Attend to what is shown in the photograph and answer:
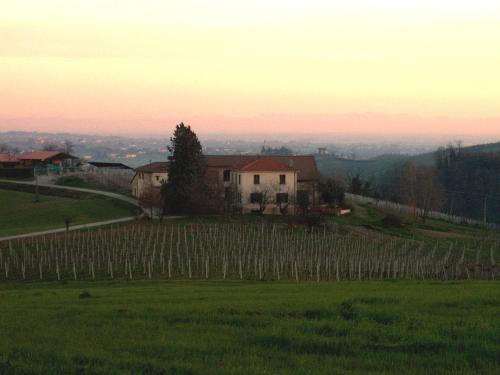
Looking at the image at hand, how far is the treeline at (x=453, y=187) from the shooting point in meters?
74.9

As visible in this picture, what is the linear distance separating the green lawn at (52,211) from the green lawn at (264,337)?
34.6 m

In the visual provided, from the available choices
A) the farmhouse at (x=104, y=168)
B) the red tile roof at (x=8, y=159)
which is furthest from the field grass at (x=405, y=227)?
the red tile roof at (x=8, y=159)

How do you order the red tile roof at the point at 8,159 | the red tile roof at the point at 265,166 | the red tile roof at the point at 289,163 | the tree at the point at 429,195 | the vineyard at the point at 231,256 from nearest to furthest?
the vineyard at the point at 231,256
the red tile roof at the point at 265,166
the red tile roof at the point at 289,163
the tree at the point at 429,195
the red tile roof at the point at 8,159

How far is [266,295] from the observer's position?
13.5 metres

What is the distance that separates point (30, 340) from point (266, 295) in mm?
5902

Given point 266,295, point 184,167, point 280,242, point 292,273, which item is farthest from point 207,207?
point 266,295

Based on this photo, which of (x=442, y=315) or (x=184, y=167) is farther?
(x=184, y=167)

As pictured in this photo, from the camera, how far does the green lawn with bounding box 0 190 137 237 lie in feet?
156

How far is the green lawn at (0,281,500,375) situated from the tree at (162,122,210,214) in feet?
118

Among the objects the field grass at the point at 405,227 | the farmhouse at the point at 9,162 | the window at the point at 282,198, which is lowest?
the field grass at the point at 405,227

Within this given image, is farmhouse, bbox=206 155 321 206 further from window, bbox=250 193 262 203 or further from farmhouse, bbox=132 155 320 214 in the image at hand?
window, bbox=250 193 262 203

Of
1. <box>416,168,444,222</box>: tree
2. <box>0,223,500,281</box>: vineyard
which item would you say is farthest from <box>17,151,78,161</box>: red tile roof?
<box>416,168,444,222</box>: tree

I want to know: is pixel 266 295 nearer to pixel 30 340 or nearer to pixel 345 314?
pixel 345 314

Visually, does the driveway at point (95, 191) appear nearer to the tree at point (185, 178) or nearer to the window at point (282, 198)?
the tree at point (185, 178)
